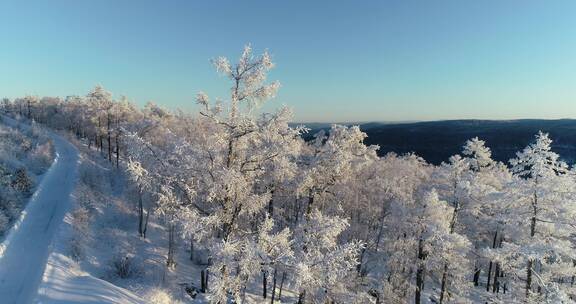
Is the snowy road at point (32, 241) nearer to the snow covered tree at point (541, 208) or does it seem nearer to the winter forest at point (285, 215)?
the winter forest at point (285, 215)

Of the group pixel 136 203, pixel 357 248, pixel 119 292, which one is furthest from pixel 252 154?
pixel 136 203

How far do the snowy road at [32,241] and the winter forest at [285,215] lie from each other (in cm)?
99

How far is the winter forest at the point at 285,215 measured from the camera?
37.1 ft

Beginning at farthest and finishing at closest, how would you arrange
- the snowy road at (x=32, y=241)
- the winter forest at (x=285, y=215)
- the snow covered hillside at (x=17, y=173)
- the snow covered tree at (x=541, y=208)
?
the snow covered hillside at (x=17, y=173), the snowy road at (x=32, y=241), the snow covered tree at (x=541, y=208), the winter forest at (x=285, y=215)

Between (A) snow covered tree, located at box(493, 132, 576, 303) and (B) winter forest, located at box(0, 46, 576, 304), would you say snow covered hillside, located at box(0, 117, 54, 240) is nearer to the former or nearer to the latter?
(B) winter forest, located at box(0, 46, 576, 304)

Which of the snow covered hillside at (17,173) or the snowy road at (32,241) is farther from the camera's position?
the snow covered hillside at (17,173)

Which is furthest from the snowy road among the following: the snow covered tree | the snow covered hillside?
the snow covered tree

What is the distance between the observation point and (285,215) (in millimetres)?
41281

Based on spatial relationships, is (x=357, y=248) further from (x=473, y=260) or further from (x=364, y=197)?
(x=473, y=260)

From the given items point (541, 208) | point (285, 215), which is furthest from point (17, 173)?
point (541, 208)

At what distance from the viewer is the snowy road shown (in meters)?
14.1

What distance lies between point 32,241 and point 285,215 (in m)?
26.0

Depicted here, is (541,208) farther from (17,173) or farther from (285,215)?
(17,173)

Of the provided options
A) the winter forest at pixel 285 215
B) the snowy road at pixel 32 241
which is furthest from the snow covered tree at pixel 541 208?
the snowy road at pixel 32 241
